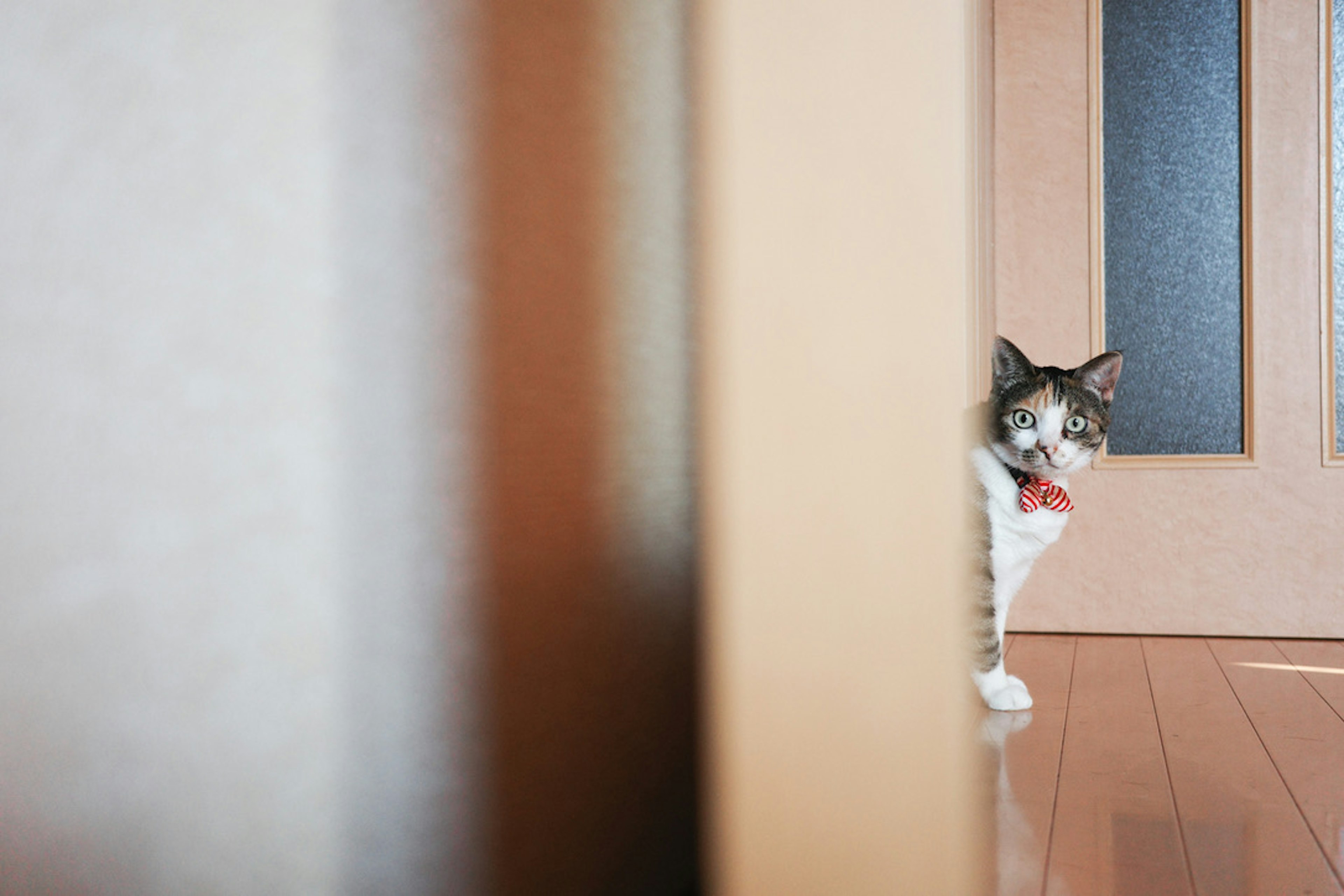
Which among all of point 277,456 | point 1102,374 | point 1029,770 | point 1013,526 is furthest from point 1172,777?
point 277,456

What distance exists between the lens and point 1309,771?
Answer: 1.06m

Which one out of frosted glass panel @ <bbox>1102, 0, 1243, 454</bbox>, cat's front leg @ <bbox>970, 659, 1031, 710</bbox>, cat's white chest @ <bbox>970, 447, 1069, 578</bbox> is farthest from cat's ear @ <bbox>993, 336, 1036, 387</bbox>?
frosted glass panel @ <bbox>1102, 0, 1243, 454</bbox>

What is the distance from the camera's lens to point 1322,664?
167 cm

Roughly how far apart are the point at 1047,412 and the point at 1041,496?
0.41ft

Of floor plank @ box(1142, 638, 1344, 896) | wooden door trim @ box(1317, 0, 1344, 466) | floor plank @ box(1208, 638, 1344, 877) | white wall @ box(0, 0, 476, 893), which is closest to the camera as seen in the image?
white wall @ box(0, 0, 476, 893)

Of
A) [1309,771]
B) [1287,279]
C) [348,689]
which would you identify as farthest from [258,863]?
[1287,279]

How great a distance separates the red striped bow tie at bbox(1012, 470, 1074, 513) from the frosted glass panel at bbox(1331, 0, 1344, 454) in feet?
2.99

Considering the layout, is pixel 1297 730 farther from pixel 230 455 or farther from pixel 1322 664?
pixel 230 455

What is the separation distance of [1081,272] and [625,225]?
70.2 inches

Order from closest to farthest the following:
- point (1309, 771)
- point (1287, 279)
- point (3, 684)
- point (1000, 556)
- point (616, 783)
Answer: point (3, 684)
point (616, 783)
point (1309, 771)
point (1000, 556)
point (1287, 279)

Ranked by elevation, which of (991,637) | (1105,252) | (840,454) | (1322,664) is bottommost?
(1322,664)

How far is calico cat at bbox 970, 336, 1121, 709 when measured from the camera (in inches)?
53.2

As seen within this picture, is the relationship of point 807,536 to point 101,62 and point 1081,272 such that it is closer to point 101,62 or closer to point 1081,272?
point 101,62

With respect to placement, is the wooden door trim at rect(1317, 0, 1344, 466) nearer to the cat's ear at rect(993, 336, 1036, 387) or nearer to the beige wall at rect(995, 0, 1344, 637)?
the beige wall at rect(995, 0, 1344, 637)
